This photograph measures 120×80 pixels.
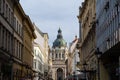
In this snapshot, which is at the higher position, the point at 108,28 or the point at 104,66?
the point at 108,28

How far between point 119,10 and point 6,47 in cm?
1914

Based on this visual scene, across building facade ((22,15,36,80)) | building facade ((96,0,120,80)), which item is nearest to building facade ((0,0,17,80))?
building facade ((96,0,120,80))

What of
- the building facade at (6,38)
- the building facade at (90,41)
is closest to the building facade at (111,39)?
the building facade at (90,41)

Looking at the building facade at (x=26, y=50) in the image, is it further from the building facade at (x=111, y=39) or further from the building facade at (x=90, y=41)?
the building facade at (x=111, y=39)

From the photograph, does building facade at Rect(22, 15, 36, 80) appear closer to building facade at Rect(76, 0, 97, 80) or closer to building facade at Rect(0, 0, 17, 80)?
building facade at Rect(76, 0, 97, 80)

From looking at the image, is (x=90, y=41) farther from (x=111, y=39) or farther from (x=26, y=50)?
(x=111, y=39)

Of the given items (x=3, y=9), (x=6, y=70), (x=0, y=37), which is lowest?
(x=6, y=70)

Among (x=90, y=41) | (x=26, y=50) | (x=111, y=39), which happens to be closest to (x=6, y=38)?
(x=111, y=39)

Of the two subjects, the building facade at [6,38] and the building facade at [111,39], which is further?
the building facade at [6,38]

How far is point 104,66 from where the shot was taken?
46844 mm

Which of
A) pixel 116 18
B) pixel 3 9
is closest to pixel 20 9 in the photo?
pixel 3 9

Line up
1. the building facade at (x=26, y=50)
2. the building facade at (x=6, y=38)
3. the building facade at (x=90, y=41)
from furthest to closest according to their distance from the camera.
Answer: the building facade at (x=26, y=50) → the building facade at (x=90, y=41) → the building facade at (x=6, y=38)

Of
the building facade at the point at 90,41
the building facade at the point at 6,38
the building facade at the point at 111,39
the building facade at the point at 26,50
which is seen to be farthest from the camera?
the building facade at the point at 26,50

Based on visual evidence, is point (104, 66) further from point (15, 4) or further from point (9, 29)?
point (15, 4)
